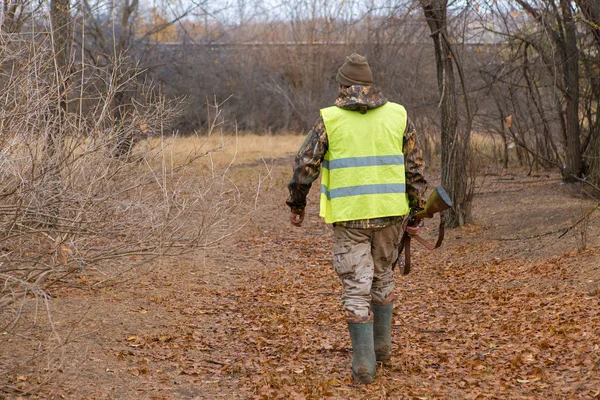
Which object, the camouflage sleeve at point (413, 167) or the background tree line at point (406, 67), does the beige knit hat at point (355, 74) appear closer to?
the camouflage sleeve at point (413, 167)

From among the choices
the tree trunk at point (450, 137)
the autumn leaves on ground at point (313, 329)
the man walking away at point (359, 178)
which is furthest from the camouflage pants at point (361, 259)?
the tree trunk at point (450, 137)

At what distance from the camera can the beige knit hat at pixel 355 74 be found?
5242mm

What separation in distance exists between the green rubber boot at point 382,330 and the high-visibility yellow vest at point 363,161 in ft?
2.38

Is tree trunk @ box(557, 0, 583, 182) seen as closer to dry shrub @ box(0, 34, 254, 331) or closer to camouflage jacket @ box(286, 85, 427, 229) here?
camouflage jacket @ box(286, 85, 427, 229)

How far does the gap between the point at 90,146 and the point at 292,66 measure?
85.4 ft

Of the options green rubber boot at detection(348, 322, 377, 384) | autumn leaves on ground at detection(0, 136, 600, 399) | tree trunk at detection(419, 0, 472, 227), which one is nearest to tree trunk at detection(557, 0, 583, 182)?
tree trunk at detection(419, 0, 472, 227)

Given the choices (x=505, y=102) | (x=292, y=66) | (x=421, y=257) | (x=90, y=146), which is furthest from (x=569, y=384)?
(x=292, y=66)

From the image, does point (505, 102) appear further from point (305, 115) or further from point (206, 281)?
point (305, 115)

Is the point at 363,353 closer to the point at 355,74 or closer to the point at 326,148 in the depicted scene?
the point at 326,148

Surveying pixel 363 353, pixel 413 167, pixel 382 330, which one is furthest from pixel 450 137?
pixel 363 353

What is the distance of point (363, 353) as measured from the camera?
17.0 ft

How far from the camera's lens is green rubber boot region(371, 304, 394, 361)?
18.1ft

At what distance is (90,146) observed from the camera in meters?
6.21

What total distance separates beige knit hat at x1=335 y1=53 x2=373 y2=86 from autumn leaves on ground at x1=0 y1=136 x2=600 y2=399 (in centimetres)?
119
